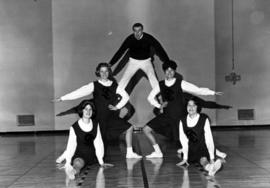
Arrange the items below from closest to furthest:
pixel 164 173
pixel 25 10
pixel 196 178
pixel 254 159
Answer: pixel 196 178 < pixel 164 173 < pixel 254 159 < pixel 25 10

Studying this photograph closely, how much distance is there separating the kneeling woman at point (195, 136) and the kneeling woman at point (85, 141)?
39.3 inches

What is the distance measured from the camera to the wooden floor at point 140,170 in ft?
13.4

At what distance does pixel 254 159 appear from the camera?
17.0 ft

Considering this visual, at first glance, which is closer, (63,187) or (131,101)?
(63,187)

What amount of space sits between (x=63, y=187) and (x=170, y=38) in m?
5.11

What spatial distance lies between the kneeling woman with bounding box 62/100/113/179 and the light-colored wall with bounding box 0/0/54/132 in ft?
12.4

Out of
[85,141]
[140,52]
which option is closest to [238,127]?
[140,52]

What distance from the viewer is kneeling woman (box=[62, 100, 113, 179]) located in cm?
462

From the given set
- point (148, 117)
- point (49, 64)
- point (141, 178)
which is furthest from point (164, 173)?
point (49, 64)

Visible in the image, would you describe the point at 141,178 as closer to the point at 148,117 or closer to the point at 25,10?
the point at 148,117

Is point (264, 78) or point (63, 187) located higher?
point (264, 78)

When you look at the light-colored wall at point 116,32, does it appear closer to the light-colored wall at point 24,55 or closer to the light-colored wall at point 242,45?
the light-colored wall at point 24,55

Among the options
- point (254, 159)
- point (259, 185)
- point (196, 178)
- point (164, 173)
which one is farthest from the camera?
point (254, 159)

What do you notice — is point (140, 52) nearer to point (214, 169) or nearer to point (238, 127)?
point (238, 127)
